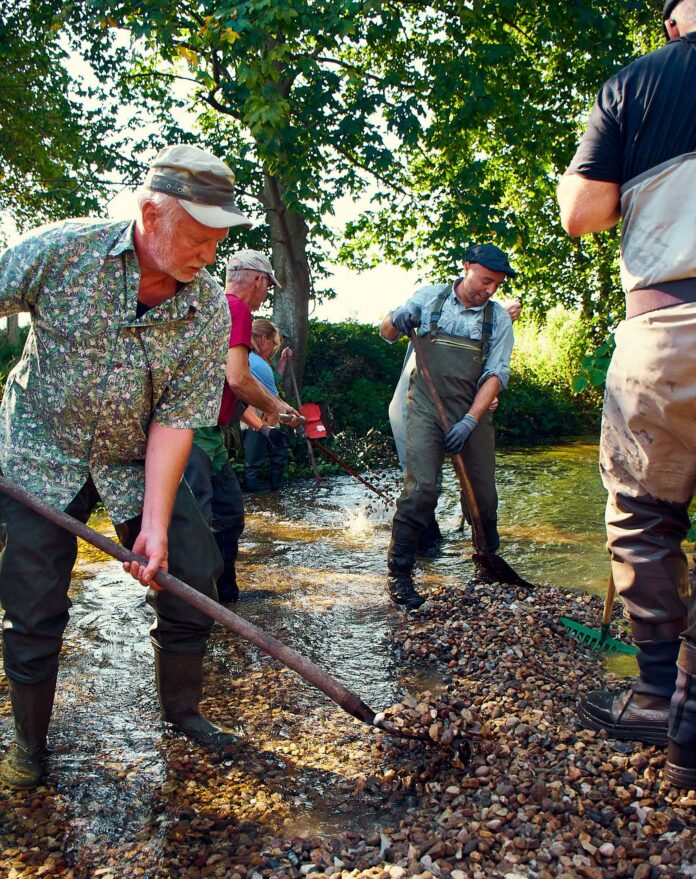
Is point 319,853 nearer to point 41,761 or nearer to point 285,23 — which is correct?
point 41,761

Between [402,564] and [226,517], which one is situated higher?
[226,517]

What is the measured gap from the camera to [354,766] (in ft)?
10.7

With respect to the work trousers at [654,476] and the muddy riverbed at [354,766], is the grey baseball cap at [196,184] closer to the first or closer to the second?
the work trousers at [654,476]

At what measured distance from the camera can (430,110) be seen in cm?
1200

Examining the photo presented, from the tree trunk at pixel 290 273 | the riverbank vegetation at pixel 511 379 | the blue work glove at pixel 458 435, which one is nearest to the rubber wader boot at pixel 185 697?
the blue work glove at pixel 458 435

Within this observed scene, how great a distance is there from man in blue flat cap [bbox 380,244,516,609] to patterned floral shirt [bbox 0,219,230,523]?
8.52ft

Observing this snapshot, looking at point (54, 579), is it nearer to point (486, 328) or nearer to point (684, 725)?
point (684, 725)

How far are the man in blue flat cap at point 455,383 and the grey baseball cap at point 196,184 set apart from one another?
9.70ft

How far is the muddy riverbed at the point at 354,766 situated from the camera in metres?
2.60

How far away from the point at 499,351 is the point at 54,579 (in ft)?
12.0

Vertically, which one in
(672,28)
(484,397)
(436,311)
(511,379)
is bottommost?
(511,379)

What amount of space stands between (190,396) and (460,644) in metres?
2.21

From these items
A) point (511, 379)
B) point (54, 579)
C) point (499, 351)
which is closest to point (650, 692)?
point (54, 579)

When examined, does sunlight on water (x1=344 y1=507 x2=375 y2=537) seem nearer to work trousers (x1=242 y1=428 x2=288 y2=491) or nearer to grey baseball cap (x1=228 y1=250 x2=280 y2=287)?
work trousers (x1=242 y1=428 x2=288 y2=491)
